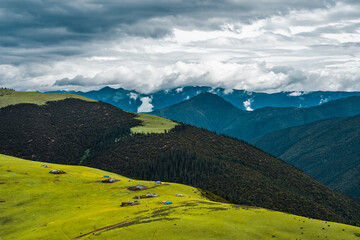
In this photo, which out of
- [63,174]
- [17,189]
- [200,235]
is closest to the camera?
[200,235]

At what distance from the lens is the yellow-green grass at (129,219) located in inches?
2611

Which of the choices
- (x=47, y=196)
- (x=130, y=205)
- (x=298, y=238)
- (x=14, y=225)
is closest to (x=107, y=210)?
(x=130, y=205)

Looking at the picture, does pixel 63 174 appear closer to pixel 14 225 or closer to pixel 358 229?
pixel 14 225

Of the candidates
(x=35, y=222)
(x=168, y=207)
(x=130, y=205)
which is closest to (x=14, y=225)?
(x=35, y=222)

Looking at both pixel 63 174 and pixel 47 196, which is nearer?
pixel 47 196

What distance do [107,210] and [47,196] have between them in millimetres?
35274

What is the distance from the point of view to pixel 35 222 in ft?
289

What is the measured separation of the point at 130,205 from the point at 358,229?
6295 centimetres

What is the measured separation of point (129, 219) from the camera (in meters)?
77.8

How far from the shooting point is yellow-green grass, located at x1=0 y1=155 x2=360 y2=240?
66312mm

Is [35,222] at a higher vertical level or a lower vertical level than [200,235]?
lower

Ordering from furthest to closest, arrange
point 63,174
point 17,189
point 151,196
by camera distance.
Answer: point 63,174
point 17,189
point 151,196

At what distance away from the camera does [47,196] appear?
112750mm

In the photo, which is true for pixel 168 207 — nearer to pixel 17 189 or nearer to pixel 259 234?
pixel 259 234
